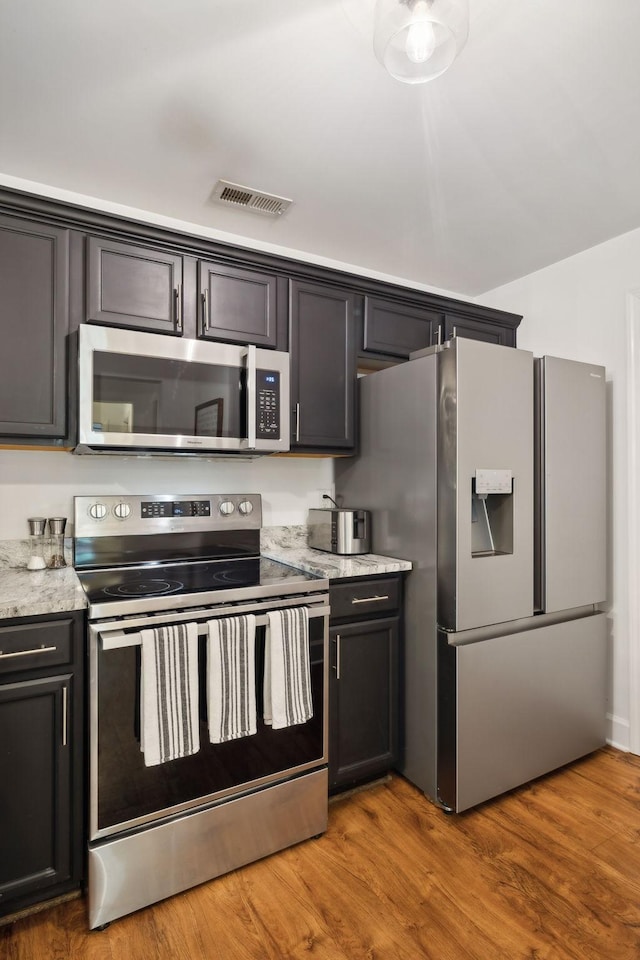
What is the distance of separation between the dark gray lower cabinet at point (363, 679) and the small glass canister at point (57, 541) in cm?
110

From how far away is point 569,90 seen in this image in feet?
5.34

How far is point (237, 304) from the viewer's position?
222cm

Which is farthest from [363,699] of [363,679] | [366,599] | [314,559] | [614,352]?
[614,352]

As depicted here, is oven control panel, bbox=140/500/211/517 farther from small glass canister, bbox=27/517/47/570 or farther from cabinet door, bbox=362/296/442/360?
cabinet door, bbox=362/296/442/360

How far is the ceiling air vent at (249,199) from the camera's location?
7.03ft

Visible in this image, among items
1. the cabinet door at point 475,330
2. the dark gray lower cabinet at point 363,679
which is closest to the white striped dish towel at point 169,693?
the dark gray lower cabinet at point 363,679

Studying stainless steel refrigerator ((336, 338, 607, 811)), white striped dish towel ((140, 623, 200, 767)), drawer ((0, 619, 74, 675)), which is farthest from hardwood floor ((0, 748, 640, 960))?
drawer ((0, 619, 74, 675))

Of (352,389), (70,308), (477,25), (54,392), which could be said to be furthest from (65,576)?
(477,25)

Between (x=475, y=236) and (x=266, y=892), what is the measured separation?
2.77m

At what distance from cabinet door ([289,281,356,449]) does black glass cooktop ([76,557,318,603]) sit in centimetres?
60

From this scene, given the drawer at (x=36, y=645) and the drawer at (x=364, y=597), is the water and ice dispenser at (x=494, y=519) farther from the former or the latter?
the drawer at (x=36, y=645)

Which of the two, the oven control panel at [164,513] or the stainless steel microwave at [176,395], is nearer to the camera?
the stainless steel microwave at [176,395]

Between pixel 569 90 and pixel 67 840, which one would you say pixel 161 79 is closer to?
pixel 569 90

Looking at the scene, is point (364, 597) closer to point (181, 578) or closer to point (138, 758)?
point (181, 578)
